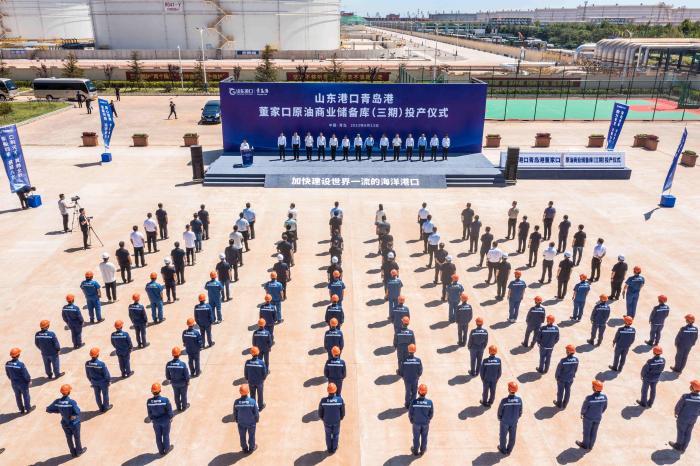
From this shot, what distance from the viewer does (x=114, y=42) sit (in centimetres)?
8456

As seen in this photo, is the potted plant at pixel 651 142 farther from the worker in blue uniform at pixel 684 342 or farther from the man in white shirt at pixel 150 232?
the man in white shirt at pixel 150 232

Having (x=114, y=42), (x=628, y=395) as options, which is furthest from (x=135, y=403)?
(x=114, y=42)

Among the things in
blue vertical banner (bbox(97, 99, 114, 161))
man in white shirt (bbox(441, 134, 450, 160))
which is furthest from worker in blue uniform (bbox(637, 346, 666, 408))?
blue vertical banner (bbox(97, 99, 114, 161))

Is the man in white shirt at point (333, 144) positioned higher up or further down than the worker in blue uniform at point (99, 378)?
higher up

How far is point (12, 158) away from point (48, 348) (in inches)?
566

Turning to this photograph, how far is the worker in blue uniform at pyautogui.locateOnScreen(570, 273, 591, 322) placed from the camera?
14023 mm

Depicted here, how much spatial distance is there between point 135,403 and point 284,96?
20.8 m

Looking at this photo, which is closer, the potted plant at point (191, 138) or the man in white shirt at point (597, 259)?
the man in white shirt at point (597, 259)

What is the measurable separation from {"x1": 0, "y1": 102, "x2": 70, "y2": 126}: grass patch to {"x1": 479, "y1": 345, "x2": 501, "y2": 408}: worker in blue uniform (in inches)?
1573

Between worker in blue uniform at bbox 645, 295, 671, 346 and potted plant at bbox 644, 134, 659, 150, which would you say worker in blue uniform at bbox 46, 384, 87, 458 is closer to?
worker in blue uniform at bbox 645, 295, 671, 346

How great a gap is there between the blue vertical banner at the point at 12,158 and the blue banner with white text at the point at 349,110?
10226mm

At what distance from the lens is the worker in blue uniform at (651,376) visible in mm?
10750

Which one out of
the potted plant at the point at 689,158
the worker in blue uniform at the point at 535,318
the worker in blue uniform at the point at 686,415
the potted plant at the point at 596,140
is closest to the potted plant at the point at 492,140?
the potted plant at the point at 596,140

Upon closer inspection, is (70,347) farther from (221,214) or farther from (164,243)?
(221,214)
